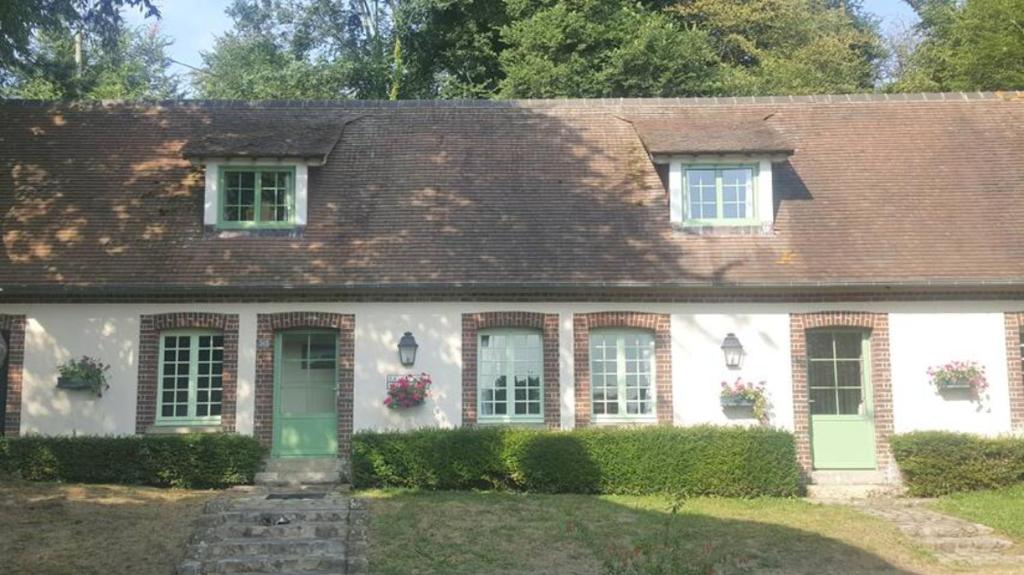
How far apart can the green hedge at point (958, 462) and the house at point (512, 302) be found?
0.54 meters

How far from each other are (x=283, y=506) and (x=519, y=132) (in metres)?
9.03

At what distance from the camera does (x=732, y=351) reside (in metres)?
14.3

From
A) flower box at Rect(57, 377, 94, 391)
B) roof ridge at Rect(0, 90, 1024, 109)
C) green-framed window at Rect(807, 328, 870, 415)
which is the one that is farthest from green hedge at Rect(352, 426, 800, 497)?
roof ridge at Rect(0, 90, 1024, 109)

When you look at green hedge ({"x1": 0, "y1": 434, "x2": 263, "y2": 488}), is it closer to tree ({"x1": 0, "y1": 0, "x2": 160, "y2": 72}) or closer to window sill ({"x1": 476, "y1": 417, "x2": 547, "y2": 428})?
window sill ({"x1": 476, "y1": 417, "x2": 547, "y2": 428})

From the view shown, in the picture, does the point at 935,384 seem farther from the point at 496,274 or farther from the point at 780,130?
the point at 496,274

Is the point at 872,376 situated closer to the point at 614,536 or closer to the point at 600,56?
the point at 614,536

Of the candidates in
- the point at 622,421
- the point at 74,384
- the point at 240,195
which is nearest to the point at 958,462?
the point at 622,421

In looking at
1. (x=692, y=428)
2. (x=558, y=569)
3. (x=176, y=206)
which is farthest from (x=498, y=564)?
(x=176, y=206)

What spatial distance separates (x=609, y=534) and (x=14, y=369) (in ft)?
31.8

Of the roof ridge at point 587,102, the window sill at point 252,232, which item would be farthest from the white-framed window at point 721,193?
the window sill at point 252,232

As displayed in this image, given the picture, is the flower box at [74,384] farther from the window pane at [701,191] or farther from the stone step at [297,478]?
the window pane at [701,191]

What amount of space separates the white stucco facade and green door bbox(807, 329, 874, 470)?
0.47 meters

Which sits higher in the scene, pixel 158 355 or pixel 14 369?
pixel 158 355

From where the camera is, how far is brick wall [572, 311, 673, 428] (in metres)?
14.4
